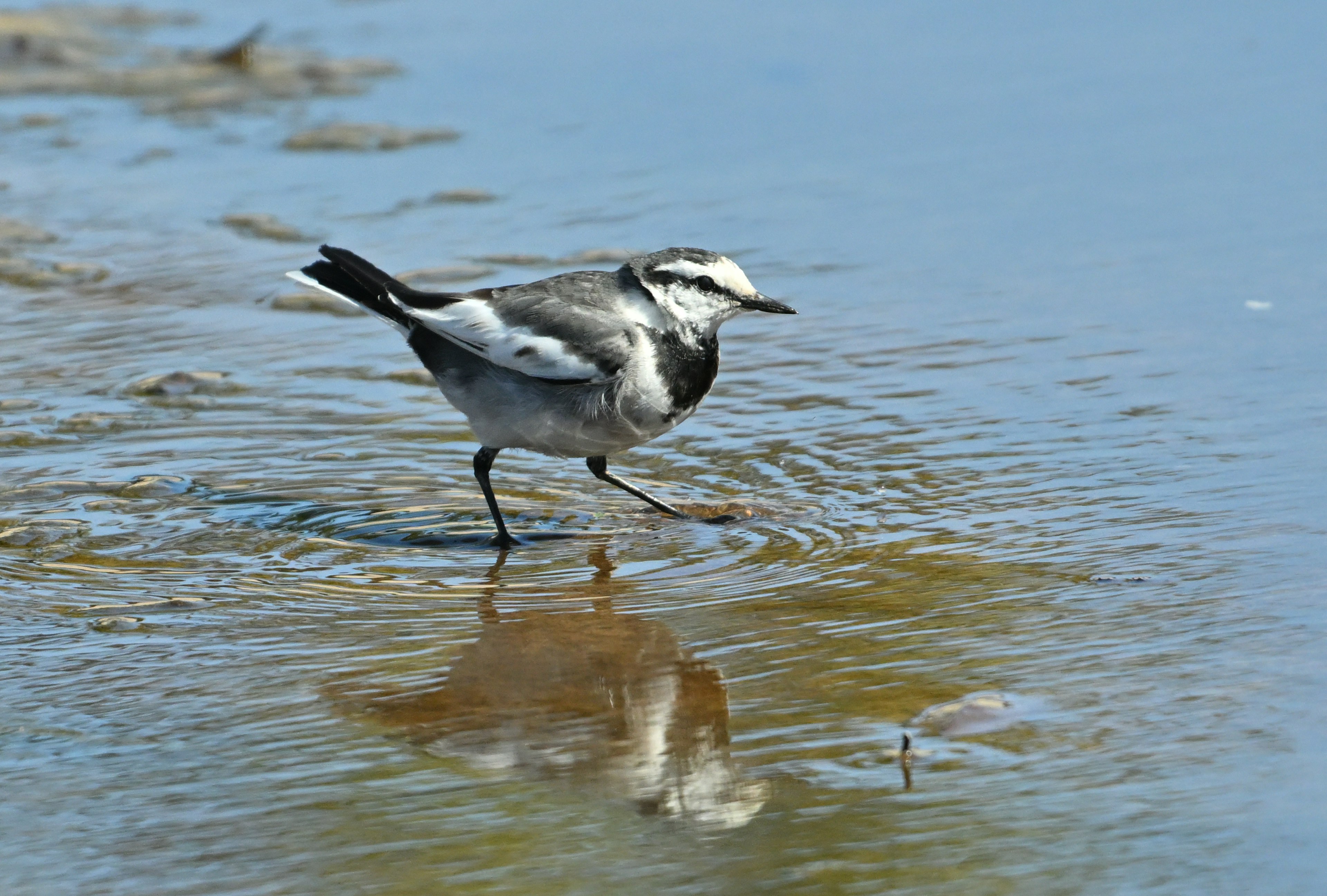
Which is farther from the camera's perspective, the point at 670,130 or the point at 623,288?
the point at 670,130

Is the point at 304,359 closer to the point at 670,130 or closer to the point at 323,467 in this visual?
the point at 323,467

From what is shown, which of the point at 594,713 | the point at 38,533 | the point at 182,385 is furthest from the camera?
the point at 182,385

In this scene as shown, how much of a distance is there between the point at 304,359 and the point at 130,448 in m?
1.10

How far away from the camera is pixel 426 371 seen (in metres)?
6.88

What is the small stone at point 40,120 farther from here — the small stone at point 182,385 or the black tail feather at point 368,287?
the black tail feather at point 368,287

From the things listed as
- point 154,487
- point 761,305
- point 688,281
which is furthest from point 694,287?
point 154,487

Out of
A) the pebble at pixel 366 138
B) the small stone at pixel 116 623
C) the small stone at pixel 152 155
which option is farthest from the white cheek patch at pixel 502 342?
the small stone at pixel 152 155

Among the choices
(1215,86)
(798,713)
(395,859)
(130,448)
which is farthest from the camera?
(1215,86)

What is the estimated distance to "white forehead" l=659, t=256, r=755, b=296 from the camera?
557 cm

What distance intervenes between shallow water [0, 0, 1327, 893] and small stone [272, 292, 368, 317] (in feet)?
0.12

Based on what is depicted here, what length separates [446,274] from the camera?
7.67 meters

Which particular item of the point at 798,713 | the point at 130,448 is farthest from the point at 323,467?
the point at 798,713

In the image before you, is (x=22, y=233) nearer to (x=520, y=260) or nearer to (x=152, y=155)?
(x=152, y=155)

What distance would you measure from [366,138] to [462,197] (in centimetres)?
148
